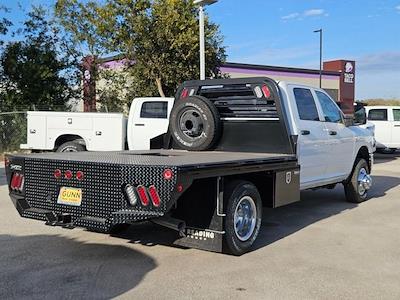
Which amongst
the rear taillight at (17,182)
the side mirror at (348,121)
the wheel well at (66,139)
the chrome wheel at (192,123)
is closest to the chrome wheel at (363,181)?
the side mirror at (348,121)

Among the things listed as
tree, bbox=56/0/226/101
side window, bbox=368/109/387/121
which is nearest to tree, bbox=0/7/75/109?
tree, bbox=56/0/226/101

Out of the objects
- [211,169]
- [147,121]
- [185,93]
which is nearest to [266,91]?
[185,93]

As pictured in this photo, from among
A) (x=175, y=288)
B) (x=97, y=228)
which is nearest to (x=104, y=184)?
(x=97, y=228)

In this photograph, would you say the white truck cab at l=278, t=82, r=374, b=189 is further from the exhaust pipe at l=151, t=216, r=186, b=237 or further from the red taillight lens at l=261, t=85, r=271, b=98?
the exhaust pipe at l=151, t=216, r=186, b=237

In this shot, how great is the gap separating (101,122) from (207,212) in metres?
8.82

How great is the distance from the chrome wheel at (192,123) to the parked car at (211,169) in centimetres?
2

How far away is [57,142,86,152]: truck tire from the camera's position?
14227mm

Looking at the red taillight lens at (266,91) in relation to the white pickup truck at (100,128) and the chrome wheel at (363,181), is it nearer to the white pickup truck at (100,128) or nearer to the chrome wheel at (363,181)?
the chrome wheel at (363,181)

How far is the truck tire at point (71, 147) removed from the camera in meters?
14.2

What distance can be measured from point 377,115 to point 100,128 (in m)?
12.8

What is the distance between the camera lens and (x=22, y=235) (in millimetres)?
7352

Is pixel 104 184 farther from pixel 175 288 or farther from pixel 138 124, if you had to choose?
pixel 138 124

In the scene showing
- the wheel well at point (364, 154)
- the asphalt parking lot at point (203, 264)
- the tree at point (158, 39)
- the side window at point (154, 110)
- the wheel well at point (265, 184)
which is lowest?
the asphalt parking lot at point (203, 264)

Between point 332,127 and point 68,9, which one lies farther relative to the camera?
point 68,9
